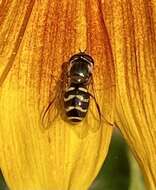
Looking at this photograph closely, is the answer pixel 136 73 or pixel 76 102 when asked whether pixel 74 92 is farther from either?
pixel 136 73

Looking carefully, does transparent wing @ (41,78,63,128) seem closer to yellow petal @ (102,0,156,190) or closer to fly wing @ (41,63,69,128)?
fly wing @ (41,63,69,128)

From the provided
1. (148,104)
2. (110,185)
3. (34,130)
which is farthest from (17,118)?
(110,185)

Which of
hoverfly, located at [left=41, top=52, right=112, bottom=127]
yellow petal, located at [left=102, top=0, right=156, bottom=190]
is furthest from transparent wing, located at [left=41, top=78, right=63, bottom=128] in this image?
yellow petal, located at [left=102, top=0, right=156, bottom=190]

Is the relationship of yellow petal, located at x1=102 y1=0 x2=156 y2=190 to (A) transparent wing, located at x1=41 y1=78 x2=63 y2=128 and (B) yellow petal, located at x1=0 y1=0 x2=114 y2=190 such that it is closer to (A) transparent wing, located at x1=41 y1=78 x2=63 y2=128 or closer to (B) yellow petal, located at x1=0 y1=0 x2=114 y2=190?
(B) yellow petal, located at x1=0 y1=0 x2=114 y2=190

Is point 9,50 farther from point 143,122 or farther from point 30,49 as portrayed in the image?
point 143,122

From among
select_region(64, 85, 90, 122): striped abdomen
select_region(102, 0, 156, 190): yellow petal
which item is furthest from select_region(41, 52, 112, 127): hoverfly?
→ select_region(102, 0, 156, 190): yellow petal

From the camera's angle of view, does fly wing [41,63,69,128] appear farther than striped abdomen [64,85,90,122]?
Yes

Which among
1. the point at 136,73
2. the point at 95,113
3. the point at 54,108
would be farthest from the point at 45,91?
the point at 136,73
